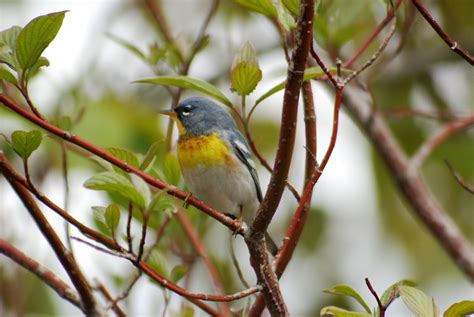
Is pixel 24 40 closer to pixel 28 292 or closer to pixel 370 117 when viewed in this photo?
pixel 370 117

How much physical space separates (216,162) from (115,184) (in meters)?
1.65

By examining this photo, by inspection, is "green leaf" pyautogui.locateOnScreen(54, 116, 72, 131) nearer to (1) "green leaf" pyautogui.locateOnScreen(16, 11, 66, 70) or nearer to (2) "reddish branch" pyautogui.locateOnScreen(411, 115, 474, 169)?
(1) "green leaf" pyautogui.locateOnScreen(16, 11, 66, 70)

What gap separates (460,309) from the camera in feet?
6.96

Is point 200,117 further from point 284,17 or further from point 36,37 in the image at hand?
point 36,37

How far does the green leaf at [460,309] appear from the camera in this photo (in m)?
2.11

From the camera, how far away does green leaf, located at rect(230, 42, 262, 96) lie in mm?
2322

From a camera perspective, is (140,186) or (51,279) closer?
(140,186)

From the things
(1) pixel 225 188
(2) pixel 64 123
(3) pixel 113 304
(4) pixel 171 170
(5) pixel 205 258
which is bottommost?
(3) pixel 113 304

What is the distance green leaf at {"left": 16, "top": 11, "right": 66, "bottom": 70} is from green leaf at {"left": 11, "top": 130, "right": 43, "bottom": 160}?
0.58 ft

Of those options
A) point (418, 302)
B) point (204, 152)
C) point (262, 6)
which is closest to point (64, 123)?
point (262, 6)

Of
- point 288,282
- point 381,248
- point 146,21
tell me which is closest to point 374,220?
point 381,248

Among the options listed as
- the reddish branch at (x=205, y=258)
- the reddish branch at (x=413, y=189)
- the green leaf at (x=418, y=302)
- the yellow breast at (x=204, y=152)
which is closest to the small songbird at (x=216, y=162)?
the yellow breast at (x=204, y=152)

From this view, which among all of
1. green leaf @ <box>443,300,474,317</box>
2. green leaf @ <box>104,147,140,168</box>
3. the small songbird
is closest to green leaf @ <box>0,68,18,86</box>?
green leaf @ <box>104,147,140,168</box>

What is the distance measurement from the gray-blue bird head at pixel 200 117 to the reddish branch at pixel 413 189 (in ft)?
2.20
